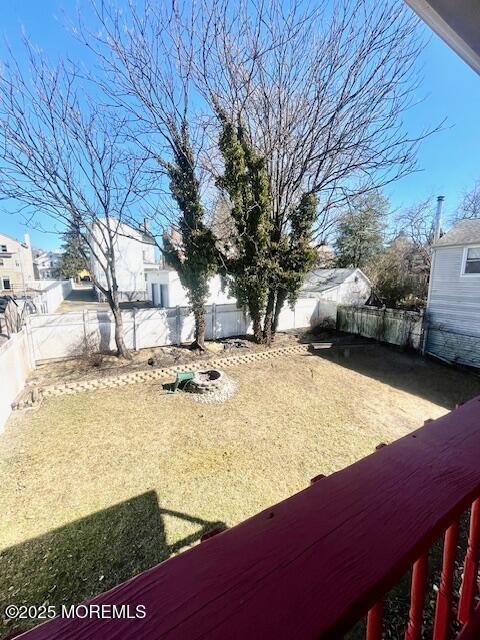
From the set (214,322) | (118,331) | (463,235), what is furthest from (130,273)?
(463,235)

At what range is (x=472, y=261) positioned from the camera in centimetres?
920

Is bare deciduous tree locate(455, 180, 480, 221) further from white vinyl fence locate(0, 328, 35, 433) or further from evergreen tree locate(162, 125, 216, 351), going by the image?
white vinyl fence locate(0, 328, 35, 433)

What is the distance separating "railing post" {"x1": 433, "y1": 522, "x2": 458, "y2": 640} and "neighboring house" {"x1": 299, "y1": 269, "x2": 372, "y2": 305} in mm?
14820

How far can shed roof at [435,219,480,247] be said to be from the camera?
919 centimetres

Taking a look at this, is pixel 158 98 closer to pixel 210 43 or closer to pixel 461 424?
pixel 210 43

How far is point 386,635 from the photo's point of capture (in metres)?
1.98

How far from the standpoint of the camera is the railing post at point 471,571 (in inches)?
33.8

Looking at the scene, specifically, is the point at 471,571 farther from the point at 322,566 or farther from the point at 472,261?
the point at 472,261

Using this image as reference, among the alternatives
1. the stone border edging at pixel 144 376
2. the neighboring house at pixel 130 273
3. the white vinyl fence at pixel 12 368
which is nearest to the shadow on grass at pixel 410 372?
the stone border edging at pixel 144 376

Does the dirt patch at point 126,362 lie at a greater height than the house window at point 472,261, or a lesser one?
lesser

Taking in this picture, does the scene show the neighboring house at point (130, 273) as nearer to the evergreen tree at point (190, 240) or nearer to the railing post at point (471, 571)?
the evergreen tree at point (190, 240)

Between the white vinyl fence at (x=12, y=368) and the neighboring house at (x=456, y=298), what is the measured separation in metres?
12.0

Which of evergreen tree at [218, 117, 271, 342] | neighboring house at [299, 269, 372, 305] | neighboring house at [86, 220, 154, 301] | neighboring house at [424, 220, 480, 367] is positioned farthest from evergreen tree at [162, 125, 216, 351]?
neighboring house at [86, 220, 154, 301]

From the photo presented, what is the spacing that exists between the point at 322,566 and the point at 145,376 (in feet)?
25.6
